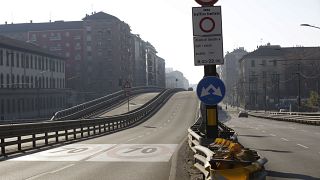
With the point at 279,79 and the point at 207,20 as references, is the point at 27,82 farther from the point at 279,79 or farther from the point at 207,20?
the point at 207,20

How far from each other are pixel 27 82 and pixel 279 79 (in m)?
68.0

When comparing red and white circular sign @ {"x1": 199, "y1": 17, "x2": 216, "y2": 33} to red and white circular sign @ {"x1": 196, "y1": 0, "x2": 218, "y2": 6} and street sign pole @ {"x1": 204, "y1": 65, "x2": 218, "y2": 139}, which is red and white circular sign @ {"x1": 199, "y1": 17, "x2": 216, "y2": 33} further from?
street sign pole @ {"x1": 204, "y1": 65, "x2": 218, "y2": 139}

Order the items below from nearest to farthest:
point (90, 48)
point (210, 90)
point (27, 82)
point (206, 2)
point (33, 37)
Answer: point (210, 90)
point (206, 2)
point (27, 82)
point (90, 48)
point (33, 37)

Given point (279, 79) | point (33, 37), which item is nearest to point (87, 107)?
point (279, 79)

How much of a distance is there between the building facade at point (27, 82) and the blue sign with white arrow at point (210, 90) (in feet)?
221

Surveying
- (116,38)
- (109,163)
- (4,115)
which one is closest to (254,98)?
(116,38)

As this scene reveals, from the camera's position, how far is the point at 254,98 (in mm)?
148625

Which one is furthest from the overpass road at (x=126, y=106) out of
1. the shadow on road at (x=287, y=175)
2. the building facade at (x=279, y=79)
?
the shadow on road at (x=287, y=175)

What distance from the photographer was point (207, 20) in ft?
37.4

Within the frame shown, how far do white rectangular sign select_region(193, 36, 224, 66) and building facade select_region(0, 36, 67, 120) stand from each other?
6720cm

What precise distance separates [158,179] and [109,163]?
4.26 meters

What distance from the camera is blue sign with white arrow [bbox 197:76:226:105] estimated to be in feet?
36.3

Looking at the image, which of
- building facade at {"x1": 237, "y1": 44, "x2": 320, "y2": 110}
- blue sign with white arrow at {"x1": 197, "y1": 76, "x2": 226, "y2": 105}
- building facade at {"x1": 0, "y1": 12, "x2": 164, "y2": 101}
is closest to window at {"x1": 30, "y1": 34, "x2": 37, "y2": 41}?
building facade at {"x1": 0, "y1": 12, "x2": 164, "y2": 101}

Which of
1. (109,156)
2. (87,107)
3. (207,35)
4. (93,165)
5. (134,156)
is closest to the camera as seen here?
(207,35)
